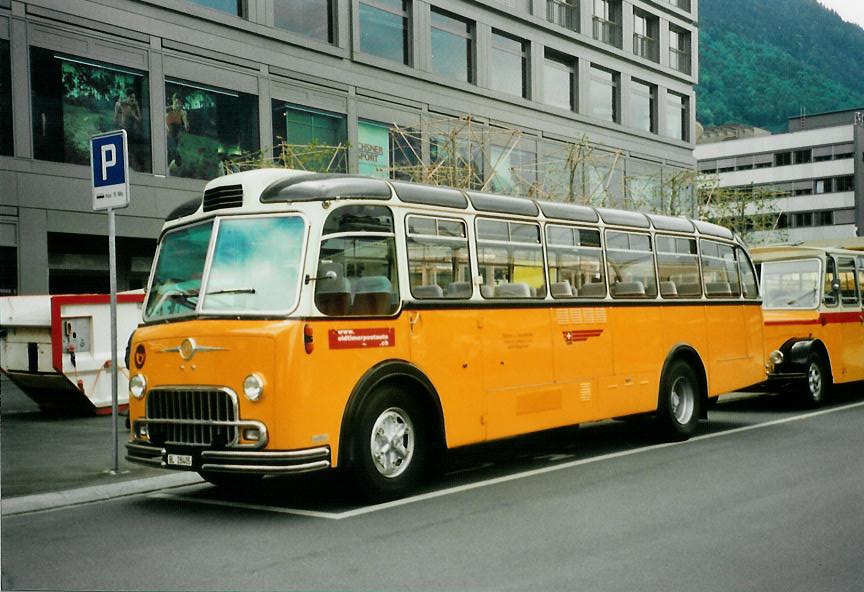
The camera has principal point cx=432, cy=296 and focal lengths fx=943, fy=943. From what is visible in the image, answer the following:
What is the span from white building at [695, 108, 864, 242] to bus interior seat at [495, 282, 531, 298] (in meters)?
75.2

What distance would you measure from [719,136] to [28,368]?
278ft

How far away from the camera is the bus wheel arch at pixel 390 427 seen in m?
7.69

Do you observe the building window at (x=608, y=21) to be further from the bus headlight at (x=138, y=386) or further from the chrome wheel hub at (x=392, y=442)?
the bus headlight at (x=138, y=386)

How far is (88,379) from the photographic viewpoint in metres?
15.1

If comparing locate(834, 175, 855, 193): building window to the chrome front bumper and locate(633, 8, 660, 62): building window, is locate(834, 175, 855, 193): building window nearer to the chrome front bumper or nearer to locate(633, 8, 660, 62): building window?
locate(633, 8, 660, 62): building window

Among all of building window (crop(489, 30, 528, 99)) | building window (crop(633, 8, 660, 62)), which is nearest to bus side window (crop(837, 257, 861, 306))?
building window (crop(489, 30, 528, 99))

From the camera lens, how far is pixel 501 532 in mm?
6762

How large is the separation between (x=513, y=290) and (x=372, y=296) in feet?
6.75

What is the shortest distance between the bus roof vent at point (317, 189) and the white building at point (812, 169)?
77.3 meters

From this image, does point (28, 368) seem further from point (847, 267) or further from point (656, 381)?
point (847, 267)

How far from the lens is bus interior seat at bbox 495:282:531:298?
945 centimetres

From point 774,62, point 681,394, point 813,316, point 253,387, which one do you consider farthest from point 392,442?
point 774,62

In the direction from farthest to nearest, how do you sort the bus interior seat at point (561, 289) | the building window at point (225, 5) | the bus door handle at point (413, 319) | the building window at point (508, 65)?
the building window at point (508, 65) → the building window at point (225, 5) → the bus interior seat at point (561, 289) → the bus door handle at point (413, 319)

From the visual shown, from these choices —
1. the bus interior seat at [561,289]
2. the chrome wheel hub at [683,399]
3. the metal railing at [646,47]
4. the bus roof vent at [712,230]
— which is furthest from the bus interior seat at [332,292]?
the metal railing at [646,47]
